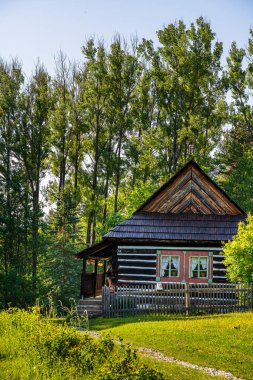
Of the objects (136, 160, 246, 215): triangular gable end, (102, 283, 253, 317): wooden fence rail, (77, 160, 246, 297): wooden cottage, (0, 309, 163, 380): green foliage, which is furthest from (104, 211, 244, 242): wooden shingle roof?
(0, 309, 163, 380): green foliage

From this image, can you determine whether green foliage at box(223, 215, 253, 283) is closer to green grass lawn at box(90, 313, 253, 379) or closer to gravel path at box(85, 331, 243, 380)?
green grass lawn at box(90, 313, 253, 379)

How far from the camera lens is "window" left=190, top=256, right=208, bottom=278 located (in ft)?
88.0

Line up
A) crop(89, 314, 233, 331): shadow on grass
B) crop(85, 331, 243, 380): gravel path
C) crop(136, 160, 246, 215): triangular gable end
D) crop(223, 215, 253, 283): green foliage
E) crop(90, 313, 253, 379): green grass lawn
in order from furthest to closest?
crop(136, 160, 246, 215): triangular gable end < crop(223, 215, 253, 283): green foliage < crop(89, 314, 233, 331): shadow on grass < crop(90, 313, 253, 379): green grass lawn < crop(85, 331, 243, 380): gravel path

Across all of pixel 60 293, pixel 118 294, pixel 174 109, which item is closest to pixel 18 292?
pixel 60 293

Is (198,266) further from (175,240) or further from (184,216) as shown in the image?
(184,216)

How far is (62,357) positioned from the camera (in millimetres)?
11242

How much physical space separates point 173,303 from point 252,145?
29501mm

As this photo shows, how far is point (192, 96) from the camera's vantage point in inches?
1761

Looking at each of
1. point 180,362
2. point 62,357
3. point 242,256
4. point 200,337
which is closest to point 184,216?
point 242,256

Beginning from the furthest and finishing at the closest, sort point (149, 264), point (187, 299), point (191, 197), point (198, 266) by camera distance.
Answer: point (191, 197) < point (149, 264) < point (198, 266) < point (187, 299)

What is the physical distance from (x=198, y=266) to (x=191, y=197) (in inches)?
161

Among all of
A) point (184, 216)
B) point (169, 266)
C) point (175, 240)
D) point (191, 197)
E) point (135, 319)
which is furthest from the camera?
point (191, 197)

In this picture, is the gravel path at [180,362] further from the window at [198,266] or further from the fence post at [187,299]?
the window at [198,266]

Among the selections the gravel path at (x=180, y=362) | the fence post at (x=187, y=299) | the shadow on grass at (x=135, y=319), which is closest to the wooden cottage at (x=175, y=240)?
the fence post at (x=187, y=299)
